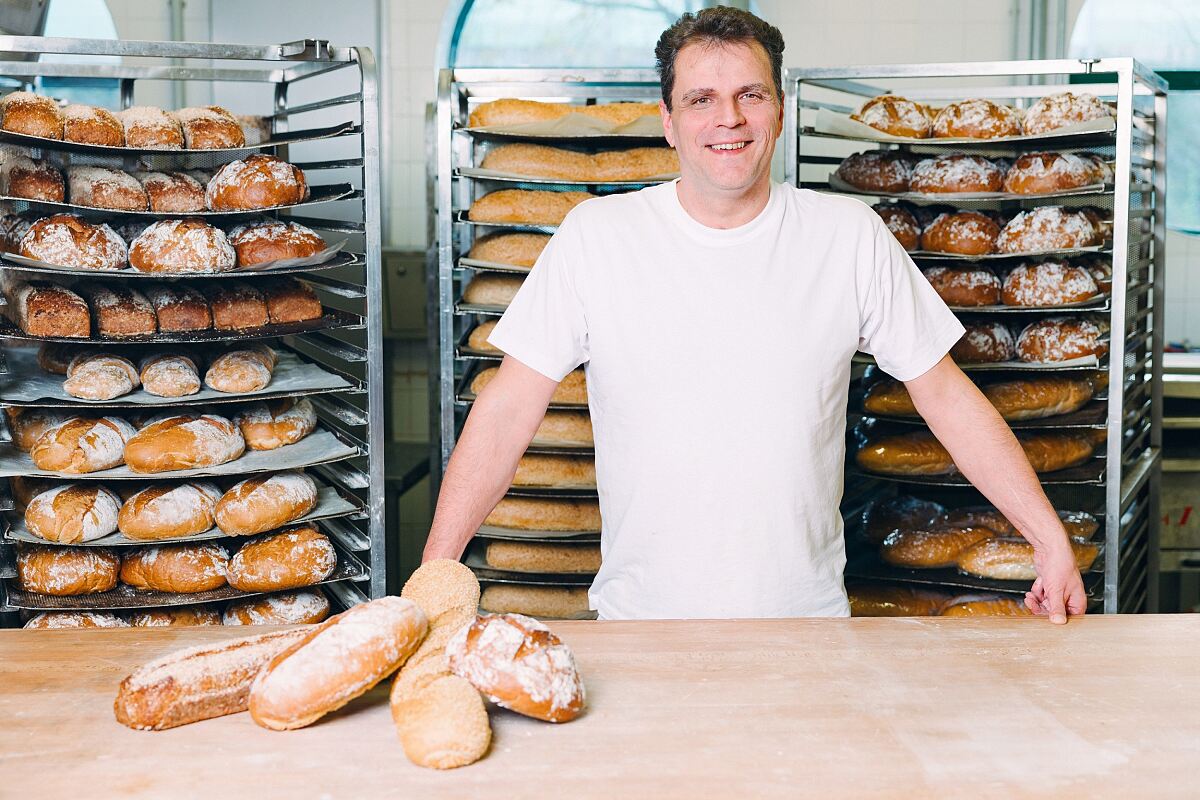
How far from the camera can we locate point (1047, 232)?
2822 mm

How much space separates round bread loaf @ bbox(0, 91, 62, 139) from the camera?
2.37 m

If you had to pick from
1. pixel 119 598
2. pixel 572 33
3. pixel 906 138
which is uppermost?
pixel 572 33

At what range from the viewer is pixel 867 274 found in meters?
1.83

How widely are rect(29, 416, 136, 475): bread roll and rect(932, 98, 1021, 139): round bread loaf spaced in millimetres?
2126

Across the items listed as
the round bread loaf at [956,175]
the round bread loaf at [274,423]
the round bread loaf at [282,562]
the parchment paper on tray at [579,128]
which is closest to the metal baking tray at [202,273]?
the round bread loaf at [274,423]

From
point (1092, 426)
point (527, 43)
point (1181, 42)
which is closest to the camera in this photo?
point (1092, 426)

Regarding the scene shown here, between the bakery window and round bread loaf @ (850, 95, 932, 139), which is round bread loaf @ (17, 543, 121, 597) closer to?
round bread loaf @ (850, 95, 932, 139)

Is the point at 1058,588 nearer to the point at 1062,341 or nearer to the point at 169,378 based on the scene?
the point at 1062,341

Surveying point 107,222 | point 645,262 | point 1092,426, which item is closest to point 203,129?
point 107,222

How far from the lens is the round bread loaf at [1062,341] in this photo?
9.40 ft

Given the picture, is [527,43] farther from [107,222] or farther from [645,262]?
[645,262]

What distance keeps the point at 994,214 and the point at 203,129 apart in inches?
79.0

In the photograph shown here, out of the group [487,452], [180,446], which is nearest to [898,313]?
[487,452]

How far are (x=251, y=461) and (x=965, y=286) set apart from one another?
1.79 meters
